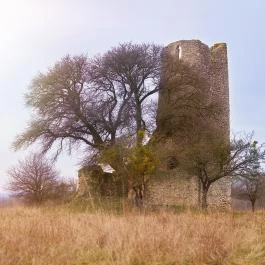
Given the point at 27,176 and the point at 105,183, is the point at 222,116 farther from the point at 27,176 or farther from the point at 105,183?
the point at 27,176

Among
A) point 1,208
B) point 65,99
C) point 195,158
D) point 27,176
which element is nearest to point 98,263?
point 1,208

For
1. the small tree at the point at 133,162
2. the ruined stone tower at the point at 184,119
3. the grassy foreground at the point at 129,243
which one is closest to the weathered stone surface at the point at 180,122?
Answer: the ruined stone tower at the point at 184,119

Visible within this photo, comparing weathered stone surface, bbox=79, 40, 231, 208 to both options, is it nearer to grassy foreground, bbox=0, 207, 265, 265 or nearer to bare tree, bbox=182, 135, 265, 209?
bare tree, bbox=182, 135, 265, 209

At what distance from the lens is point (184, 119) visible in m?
23.6

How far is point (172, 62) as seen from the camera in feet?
79.3

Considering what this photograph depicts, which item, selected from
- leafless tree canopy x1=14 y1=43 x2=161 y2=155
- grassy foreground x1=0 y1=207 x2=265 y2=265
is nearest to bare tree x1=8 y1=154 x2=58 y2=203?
leafless tree canopy x1=14 y1=43 x2=161 y2=155

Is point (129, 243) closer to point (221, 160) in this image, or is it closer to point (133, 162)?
point (133, 162)

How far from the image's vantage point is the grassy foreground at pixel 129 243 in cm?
507

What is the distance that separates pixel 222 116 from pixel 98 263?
21053 mm

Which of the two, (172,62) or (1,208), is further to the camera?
(172,62)

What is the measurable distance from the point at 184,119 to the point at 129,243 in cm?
1854

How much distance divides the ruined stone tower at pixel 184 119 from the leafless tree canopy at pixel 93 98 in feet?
3.14

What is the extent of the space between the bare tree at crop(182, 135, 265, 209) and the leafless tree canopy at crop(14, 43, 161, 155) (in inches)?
165

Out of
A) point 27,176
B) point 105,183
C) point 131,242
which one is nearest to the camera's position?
point 131,242
